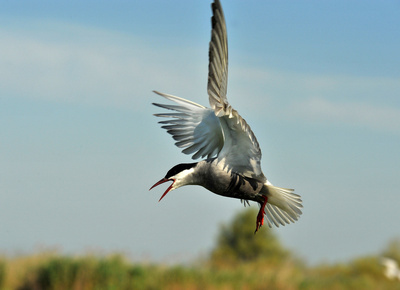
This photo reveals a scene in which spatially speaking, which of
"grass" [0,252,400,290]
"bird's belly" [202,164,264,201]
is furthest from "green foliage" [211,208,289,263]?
"bird's belly" [202,164,264,201]

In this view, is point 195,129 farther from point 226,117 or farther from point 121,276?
point 121,276

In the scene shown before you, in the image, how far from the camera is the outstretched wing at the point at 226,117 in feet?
8.50

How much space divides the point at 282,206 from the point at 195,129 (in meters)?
0.82

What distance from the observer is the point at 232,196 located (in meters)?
3.40

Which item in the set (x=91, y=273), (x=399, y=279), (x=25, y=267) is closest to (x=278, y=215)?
(x=91, y=273)

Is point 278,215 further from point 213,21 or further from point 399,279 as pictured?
point 399,279

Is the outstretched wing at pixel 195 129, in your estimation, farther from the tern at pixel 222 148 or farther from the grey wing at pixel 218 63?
the grey wing at pixel 218 63

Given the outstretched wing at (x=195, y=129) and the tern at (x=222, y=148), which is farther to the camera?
the outstretched wing at (x=195, y=129)

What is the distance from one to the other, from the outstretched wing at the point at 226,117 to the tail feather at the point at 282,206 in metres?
0.38

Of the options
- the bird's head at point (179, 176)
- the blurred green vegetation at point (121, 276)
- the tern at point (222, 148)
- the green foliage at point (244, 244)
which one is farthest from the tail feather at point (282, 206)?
the green foliage at point (244, 244)

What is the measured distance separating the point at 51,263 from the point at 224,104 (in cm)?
1268

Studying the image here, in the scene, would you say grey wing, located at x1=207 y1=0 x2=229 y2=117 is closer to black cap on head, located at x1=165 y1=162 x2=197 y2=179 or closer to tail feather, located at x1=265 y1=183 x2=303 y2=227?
black cap on head, located at x1=165 y1=162 x2=197 y2=179

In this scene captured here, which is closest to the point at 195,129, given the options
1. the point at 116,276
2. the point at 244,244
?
the point at 116,276

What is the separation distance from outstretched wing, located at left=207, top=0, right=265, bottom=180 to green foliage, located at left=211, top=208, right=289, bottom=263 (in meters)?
24.8
